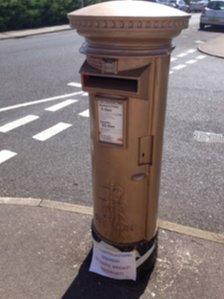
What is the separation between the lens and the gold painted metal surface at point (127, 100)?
2262 millimetres

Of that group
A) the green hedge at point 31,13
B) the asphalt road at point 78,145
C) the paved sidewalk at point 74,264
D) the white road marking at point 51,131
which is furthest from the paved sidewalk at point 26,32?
the paved sidewalk at point 74,264

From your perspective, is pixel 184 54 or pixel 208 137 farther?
pixel 184 54

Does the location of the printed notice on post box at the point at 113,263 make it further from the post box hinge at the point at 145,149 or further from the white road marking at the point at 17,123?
the white road marking at the point at 17,123

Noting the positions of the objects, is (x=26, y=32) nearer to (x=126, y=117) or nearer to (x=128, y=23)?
(x=126, y=117)

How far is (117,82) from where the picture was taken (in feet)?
7.82

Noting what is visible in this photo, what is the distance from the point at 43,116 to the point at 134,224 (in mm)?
3963

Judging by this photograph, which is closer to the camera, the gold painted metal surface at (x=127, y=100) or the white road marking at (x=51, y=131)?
the gold painted metal surface at (x=127, y=100)

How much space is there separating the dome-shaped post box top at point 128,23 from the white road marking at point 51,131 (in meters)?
3.35

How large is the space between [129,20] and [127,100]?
0.44 metres

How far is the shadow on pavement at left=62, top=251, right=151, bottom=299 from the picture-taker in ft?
9.07

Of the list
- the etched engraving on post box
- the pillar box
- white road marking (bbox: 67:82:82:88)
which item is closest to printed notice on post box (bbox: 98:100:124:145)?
the pillar box

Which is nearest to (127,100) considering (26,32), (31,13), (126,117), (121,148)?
(126,117)

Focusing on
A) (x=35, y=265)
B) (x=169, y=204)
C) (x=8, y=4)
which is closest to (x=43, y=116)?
(x=169, y=204)

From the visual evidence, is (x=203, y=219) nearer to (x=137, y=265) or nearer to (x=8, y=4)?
(x=137, y=265)
